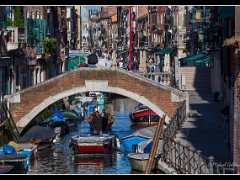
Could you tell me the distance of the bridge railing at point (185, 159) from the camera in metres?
14.4

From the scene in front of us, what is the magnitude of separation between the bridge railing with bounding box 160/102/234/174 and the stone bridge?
7.03 metres

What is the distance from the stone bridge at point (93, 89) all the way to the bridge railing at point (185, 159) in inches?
277

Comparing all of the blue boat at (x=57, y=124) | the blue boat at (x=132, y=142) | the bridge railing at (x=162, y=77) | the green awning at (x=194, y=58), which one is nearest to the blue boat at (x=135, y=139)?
the blue boat at (x=132, y=142)

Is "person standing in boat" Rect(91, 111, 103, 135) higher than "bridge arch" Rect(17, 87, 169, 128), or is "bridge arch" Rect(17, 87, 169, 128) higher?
"bridge arch" Rect(17, 87, 169, 128)

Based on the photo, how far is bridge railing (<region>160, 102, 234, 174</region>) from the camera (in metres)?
14.4

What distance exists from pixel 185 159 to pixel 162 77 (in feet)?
77.0

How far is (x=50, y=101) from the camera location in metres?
28.8

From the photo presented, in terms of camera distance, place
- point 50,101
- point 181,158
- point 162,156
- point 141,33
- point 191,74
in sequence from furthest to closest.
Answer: point 141,33 → point 191,74 → point 50,101 → point 162,156 → point 181,158

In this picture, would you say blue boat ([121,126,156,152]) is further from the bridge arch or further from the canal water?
the bridge arch

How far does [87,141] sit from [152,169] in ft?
19.9

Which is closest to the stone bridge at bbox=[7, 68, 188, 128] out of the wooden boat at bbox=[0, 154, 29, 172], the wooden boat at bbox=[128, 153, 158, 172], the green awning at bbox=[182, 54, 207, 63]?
the wooden boat at bbox=[128, 153, 158, 172]

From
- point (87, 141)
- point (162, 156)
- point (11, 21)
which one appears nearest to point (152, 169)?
point (162, 156)

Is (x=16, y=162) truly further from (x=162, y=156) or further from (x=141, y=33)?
(x=141, y=33)

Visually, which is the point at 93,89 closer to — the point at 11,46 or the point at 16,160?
the point at 11,46
